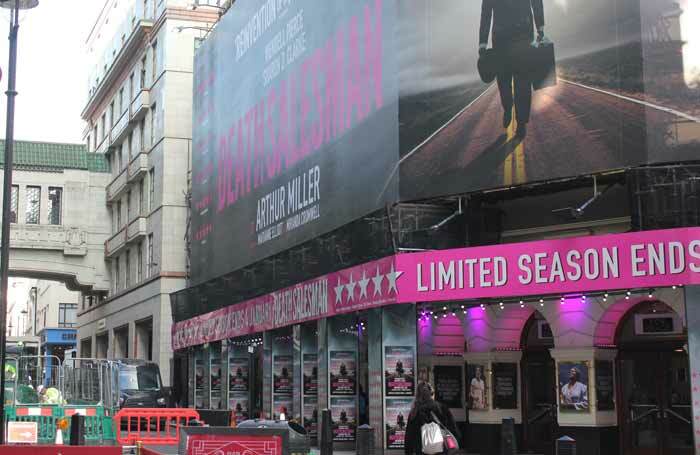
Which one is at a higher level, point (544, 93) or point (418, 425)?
point (544, 93)

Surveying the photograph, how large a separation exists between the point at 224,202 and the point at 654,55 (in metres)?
21.4

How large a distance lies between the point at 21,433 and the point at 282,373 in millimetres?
17057

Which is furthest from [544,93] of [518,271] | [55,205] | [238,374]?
[55,205]

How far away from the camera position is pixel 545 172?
22.0 m

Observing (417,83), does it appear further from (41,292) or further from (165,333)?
(41,292)

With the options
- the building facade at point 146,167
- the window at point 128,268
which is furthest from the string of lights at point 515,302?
the window at point 128,268

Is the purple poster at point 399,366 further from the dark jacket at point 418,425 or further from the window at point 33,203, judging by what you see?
the window at point 33,203

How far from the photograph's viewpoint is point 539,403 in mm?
25203

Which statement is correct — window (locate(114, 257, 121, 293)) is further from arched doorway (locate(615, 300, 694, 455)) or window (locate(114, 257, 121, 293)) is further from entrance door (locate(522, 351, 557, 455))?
arched doorway (locate(615, 300, 694, 455))

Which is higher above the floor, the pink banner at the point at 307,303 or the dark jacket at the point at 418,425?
the pink banner at the point at 307,303

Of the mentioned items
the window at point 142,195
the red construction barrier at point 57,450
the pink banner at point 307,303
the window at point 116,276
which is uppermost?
the window at point 142,195

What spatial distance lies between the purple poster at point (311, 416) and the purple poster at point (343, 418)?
5.53ft

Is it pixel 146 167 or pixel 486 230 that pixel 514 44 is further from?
pixel 146 167

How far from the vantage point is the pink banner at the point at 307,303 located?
24.2 meters
